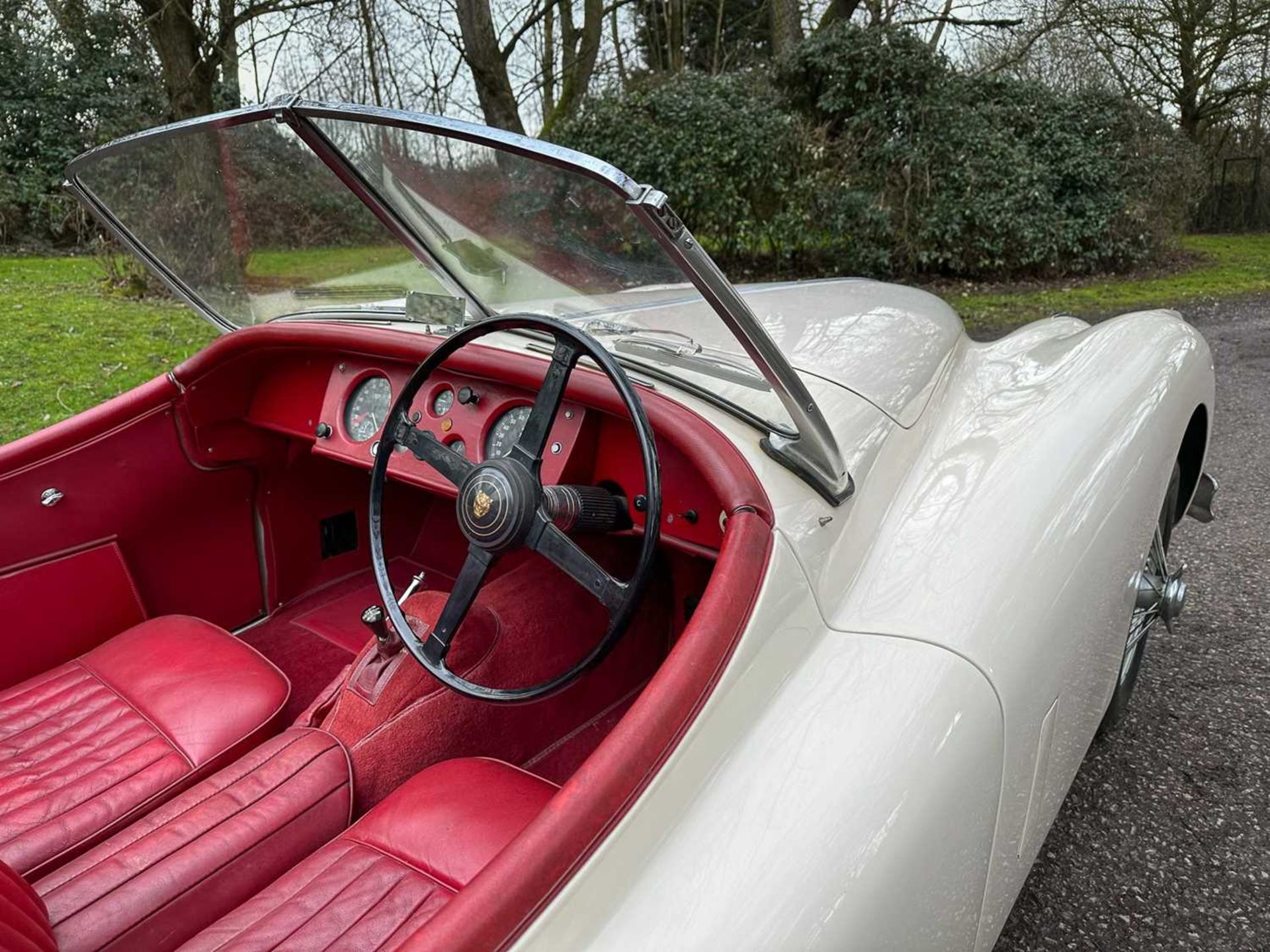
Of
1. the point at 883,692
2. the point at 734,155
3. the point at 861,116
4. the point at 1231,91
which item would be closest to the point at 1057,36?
the point at 1231,91

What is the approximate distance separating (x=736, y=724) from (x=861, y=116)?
923cm

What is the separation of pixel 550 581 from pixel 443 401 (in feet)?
1.85

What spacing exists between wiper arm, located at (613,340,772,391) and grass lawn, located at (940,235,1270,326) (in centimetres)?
648

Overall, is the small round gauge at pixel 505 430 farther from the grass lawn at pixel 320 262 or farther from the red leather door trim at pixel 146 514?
the red leather door trim at pixel 146 514

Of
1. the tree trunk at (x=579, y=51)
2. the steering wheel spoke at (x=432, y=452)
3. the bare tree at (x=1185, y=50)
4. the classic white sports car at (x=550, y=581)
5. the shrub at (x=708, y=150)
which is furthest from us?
the bare tree at (x=1185, y=50)

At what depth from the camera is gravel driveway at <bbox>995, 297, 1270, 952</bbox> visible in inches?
77.4

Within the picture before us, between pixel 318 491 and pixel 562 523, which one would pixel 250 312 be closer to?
pixel 318 491

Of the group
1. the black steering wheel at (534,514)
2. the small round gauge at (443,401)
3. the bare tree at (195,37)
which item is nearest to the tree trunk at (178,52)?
the bare tree at (195,37)

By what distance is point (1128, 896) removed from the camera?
2.04 metres

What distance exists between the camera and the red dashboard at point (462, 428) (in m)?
1.88

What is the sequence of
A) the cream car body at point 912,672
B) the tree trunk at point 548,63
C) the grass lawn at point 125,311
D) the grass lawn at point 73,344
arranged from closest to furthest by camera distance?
the cream car body at point 912,672 < the grass lawn at point 125,311 < the grass lawn at point 73,344 < the tree trunk at point 548,63

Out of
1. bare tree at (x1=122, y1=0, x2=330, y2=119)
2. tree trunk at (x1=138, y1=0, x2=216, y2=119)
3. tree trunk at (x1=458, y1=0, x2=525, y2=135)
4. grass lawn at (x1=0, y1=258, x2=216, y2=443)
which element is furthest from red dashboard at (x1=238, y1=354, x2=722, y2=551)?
tree trunk at (x1=458, y1=0, x2=525, y2=135)

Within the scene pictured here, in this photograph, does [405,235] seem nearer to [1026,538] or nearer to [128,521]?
[128,521]

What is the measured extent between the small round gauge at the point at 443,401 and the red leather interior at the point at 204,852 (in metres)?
0.83
